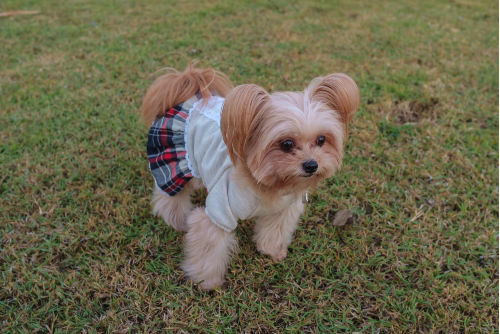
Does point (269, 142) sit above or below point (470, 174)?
above

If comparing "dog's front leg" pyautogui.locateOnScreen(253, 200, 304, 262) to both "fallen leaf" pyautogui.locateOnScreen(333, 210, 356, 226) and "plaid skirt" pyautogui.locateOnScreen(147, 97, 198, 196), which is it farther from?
"plaid skirt" pyautogui.locateOnScreen(147, 97, 198, 196)

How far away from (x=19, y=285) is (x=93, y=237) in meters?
0.53

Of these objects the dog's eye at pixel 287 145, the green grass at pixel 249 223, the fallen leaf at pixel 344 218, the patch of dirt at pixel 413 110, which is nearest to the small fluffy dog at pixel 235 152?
the dog's eye at pixel 287 145

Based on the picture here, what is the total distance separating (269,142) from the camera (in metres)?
1.82

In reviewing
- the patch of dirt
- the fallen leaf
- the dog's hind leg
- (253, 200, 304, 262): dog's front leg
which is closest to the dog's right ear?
(253, 200, 304, 262): dog's front leg

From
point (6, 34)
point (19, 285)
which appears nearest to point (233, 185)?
point (19, 285)

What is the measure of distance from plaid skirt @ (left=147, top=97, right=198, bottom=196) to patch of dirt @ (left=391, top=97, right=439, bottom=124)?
2.56 meters

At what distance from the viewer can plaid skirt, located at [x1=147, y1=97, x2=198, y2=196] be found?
246 cm

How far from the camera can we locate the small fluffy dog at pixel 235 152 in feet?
5.97

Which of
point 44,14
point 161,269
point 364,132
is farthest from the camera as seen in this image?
point 44,14

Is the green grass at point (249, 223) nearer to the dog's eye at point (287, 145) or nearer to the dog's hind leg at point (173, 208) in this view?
the dog's hind leg at point (173, 208)

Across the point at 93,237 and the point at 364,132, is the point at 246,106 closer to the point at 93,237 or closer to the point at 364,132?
the point at 93,237

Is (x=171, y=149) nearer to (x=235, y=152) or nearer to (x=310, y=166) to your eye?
(x=235, y=152)

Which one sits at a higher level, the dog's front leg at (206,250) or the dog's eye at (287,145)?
the dog's eye at (287,145)
